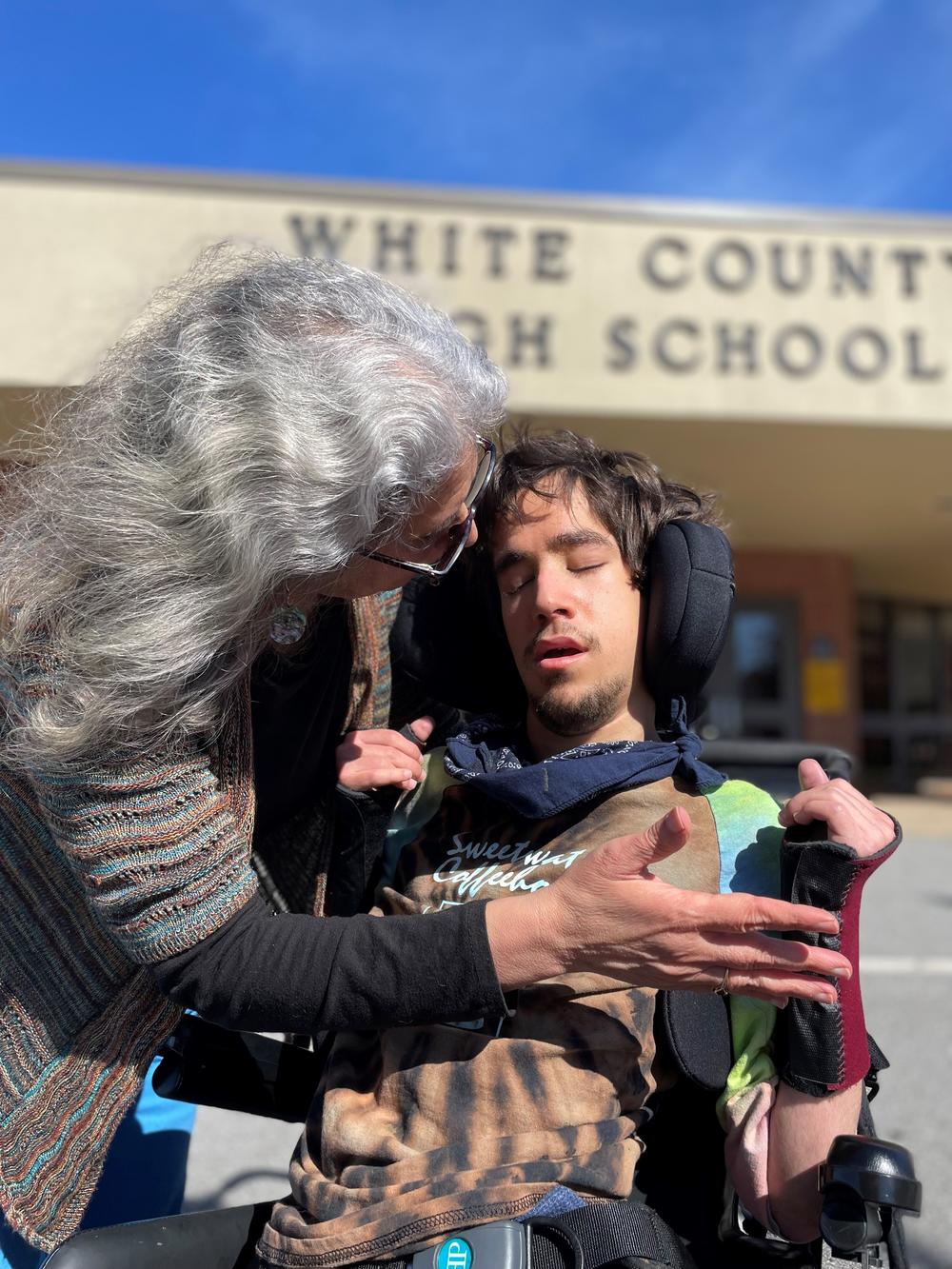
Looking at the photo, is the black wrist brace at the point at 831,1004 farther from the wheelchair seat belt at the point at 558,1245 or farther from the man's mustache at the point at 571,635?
the man's mustache at the point at 571,635

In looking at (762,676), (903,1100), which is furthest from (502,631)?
(762,676)

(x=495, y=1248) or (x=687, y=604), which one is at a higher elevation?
(x=687, y=604)

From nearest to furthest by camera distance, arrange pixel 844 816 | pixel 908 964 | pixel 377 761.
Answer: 1. pixel 844 816
2. pixel 377 761
3. pixel 908 964

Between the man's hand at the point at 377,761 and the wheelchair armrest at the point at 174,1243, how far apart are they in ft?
2.17

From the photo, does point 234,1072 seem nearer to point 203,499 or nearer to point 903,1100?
point 203,499

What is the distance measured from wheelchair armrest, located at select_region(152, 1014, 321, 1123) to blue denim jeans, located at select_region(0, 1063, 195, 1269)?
304 mm

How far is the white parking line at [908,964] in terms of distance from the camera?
17.7 ft

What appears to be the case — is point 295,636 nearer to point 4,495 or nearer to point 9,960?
point 4,495

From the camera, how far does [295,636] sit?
173 centimetres

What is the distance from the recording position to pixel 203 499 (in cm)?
146

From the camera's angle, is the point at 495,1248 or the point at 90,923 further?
the point at 90,923

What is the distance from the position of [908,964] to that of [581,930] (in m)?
4.83

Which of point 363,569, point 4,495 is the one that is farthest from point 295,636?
point 4,495

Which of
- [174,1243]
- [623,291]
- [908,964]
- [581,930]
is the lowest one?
[908,964]
